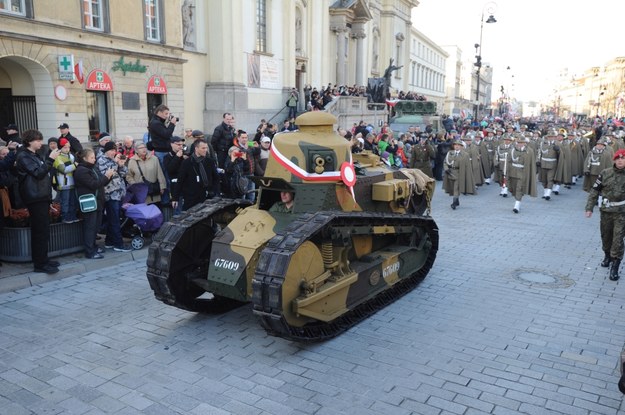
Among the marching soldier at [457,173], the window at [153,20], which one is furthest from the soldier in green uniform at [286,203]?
the window at [153,20]

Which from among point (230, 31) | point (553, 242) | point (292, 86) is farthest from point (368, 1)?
point (553, 242)

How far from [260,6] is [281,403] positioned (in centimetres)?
2487

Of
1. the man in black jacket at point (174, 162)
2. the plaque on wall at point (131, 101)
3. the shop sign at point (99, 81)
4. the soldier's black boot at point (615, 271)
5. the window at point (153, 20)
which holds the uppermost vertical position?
the window at point (153, 20)

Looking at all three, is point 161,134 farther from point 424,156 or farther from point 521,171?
point 424,156

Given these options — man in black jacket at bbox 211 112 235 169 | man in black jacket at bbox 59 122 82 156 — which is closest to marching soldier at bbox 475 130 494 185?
man in black jacket at bbox 211 112 235 169

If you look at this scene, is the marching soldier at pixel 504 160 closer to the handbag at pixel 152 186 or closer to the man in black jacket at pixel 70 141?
the handbag at pixel 152 186

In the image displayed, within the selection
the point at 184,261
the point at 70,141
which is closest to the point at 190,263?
the point at 184,261

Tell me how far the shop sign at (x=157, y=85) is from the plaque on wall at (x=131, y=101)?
2.45 feet

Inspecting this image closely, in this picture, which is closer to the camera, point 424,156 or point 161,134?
point 161,134

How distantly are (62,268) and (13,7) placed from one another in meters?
10.4

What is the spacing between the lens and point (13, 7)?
15.1 metres

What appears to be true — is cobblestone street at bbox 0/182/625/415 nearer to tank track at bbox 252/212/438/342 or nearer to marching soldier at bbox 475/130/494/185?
tank track at bbox 252/212/438/342

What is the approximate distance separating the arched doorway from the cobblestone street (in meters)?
10.1

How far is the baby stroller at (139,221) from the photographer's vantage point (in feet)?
31.1
